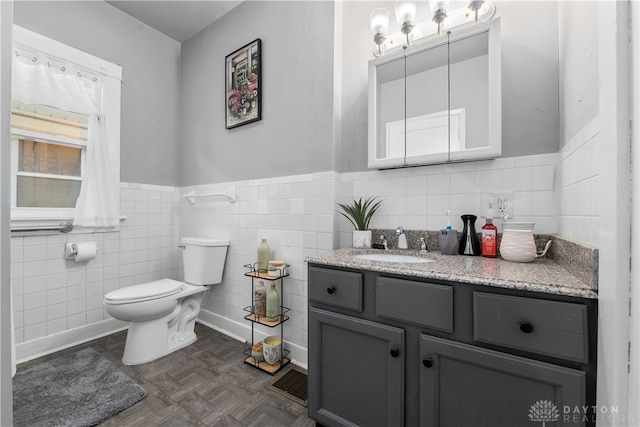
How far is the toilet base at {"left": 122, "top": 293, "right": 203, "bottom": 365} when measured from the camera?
1.63m

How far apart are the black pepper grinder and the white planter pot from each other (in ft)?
1.57

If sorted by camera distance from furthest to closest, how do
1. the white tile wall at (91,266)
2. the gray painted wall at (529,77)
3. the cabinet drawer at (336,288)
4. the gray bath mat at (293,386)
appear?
the white tile wall at (91,266) → the gray bath mat at (293,386) → the gray painted wall at (529,77) → the cabinet drawer at (336,288)

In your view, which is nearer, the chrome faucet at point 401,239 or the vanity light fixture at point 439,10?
the vanity light fixture at point 439,10

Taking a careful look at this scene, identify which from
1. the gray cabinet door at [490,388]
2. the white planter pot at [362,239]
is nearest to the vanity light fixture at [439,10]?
the white planter pot at [362,239]

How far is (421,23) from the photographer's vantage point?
1378mm

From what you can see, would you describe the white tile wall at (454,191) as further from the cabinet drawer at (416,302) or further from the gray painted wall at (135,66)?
the gray painted wall at (135,66)

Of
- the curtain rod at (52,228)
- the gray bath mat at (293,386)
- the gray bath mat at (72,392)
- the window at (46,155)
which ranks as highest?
the window at (46,155)

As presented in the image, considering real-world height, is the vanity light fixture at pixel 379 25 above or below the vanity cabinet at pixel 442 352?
above

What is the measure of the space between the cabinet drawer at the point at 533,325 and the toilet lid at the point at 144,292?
175 centimetres

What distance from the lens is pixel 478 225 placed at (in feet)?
4.17

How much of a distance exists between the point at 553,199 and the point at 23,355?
3099 millimetres

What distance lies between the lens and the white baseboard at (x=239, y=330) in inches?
64.8

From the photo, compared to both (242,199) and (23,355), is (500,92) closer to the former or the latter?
(242,199)

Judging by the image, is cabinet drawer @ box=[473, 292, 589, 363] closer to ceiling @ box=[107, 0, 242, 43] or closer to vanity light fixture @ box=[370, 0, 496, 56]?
vanity light fixture @ box=[370, 0, 496, 56]
